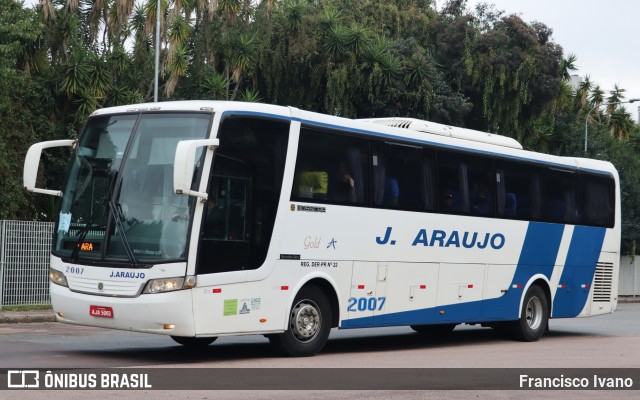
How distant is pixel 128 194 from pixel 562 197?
10.2m

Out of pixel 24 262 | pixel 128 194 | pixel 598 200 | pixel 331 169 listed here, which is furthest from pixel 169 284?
pixel 24 262

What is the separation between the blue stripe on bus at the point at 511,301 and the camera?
1673 centimetres

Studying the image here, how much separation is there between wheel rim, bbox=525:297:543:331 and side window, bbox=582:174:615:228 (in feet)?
7.29

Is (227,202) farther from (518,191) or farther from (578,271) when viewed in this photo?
(578,271)

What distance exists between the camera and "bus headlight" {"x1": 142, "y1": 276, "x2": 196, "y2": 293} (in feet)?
42.0

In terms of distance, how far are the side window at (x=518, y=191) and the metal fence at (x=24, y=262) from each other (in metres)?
11.3

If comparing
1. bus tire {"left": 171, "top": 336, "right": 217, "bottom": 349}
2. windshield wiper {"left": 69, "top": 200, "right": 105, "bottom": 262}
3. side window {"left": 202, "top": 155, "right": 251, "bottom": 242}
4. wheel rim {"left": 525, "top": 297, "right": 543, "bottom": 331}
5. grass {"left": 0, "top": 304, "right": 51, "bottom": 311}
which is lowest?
grass {"left": 0, "top": 304, "right": 51, "bottom": 311}

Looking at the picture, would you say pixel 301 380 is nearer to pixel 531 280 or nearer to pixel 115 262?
pixel 115 262

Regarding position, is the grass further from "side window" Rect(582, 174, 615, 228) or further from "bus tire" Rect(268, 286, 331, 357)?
"side window" Rect(582, 174, 615, 228)

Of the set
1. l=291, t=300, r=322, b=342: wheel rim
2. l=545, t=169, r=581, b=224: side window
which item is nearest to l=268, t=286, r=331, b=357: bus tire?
l=291, t=300, r=322, b=342: wheel rim

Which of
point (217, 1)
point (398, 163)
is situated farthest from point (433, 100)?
point (398, 163)

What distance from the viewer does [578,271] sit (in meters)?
21.0

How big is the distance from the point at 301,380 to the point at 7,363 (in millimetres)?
3516

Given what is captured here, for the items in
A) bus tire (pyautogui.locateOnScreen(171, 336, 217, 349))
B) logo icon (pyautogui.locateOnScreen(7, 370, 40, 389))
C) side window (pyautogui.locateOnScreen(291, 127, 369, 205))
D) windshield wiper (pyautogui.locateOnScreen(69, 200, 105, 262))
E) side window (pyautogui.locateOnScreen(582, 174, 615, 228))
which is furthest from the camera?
side window (pyautogui.locateOnScreen(582, 174, 615, 228))
